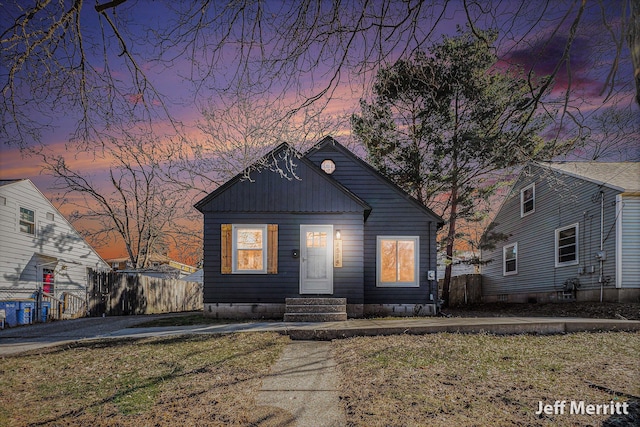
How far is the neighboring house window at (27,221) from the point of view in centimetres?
1599

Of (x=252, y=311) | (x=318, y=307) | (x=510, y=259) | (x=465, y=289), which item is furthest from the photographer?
(x=465, y=289)

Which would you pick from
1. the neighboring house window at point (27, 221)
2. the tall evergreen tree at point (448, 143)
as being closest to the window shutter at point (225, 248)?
the tall evergreen tree at point (448, 143)

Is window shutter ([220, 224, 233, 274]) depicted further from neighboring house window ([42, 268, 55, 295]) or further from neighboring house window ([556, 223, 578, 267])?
neighboring house window ([556, 223, 578, 267])

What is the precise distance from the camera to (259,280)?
12.5m

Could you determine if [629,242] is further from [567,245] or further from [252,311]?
[252,311]

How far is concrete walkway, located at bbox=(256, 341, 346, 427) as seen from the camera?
4.26m

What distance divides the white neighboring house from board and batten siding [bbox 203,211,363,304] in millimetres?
6708

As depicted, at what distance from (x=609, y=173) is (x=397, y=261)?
28.4 ft

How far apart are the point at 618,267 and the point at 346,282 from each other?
8338 millimetres

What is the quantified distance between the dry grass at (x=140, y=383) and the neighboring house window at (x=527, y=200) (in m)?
14.5

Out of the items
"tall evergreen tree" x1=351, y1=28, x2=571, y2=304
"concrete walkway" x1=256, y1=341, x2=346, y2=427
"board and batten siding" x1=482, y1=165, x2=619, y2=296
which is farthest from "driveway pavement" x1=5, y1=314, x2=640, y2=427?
"tall evergreen tree" x1=351, y1=28, x2=571, y2=304

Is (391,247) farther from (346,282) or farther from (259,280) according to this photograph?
(259,280)

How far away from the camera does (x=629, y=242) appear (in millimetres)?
13562

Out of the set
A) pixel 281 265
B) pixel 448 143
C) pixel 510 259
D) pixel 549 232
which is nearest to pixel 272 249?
pixel 281 265
